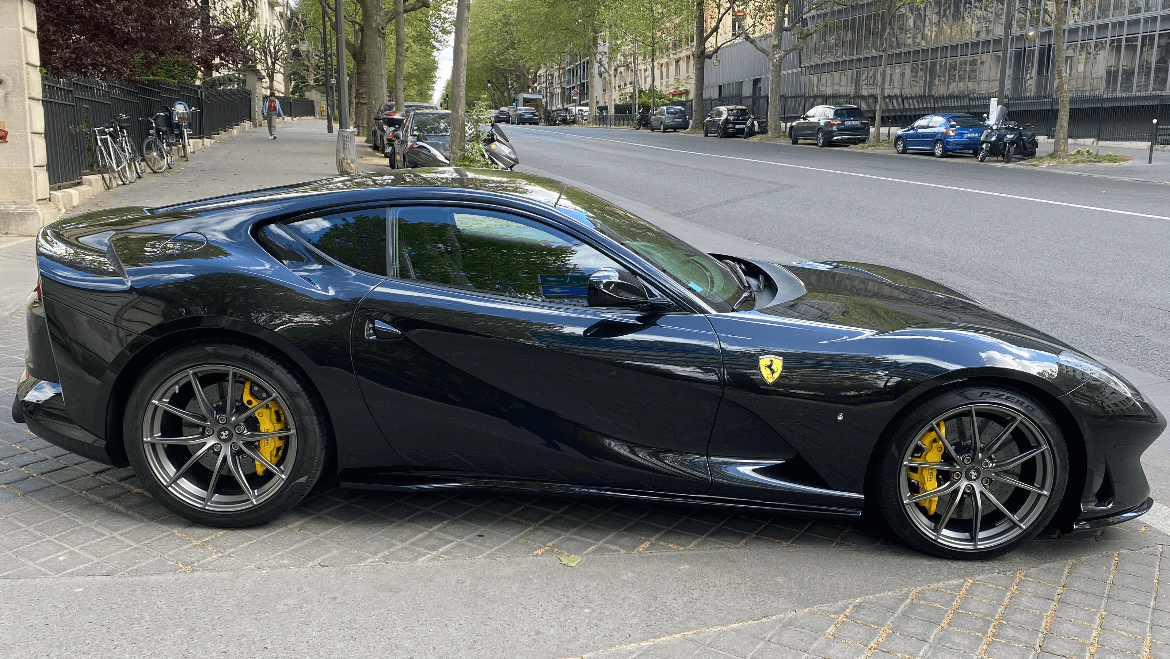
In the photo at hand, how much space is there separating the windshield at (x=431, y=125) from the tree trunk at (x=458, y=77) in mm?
4925

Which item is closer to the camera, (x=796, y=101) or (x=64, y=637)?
(x=64, y=637)

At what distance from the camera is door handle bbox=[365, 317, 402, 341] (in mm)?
3670

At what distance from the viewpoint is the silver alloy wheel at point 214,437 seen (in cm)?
375

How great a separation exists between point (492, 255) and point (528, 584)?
48.7 inches

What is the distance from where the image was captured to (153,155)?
20844 mm

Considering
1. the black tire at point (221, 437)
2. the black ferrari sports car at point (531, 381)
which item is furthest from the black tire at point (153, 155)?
the black tire at point (221, 437)

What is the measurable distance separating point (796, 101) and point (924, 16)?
46.7 feet

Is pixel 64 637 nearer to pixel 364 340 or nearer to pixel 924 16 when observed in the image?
pixel 364 340

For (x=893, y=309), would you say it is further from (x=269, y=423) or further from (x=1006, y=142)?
(x=1006, y=142)

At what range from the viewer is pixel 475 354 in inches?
143

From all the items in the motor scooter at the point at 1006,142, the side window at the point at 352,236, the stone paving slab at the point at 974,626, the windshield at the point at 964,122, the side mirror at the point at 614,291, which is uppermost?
the windshield at the point at 964,122

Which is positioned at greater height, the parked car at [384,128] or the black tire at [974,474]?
the parked car at [384,128]

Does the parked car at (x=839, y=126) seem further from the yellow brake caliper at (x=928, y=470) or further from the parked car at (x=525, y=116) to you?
the parked car at (x=525, y=116)

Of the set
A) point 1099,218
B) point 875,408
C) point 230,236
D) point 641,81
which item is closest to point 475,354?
point 230,236
